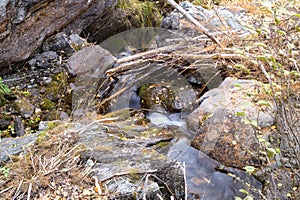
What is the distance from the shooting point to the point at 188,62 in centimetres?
527

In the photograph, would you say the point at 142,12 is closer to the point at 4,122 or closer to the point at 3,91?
the point at 3,91

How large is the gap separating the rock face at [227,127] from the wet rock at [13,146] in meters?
1.95

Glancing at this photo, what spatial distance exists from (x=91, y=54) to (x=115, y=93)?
0.74 m

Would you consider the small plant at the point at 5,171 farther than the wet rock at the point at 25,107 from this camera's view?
No

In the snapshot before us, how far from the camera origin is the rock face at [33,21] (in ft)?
13.8

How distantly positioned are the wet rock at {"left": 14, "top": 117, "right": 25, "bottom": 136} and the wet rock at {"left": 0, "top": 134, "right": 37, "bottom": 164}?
43.9 inches

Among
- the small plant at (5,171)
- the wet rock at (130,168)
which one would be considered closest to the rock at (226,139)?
the wet rock at (130,168)

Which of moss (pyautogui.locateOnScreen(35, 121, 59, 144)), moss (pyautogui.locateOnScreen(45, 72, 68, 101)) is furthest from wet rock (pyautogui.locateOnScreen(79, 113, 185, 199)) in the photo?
moss (pyautogui.locateOnScreen(45, 72, 68, 101))

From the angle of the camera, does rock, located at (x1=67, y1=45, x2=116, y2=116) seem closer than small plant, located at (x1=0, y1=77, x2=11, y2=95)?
No

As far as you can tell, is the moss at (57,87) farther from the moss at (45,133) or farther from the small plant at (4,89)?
the moss at (45,133)

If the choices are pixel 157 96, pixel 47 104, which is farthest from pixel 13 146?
pixel 157 96

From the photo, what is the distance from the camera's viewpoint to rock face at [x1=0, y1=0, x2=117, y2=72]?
13.8ft

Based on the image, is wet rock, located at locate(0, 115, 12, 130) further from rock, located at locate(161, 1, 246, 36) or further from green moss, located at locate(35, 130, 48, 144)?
rock, located at locate(161, 1, 246, 36)

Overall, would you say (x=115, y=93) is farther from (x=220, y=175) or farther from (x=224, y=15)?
(x=224, y=15)
